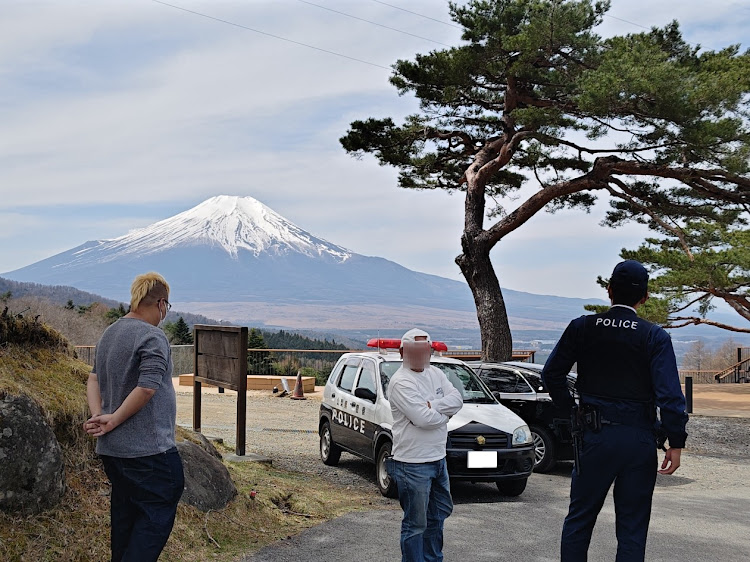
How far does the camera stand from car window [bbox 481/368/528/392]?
11.5 metres

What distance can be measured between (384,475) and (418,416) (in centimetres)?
422

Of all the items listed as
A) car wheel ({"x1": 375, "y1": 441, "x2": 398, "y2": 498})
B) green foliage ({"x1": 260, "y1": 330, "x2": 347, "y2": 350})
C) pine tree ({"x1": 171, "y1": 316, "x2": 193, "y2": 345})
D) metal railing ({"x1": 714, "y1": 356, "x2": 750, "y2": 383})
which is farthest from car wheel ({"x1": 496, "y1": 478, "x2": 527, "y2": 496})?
green foliage ({"x1": 260, "y1": 330, "x2": 347, "y2": 350})

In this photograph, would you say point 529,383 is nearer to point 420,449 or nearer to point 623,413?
point 420,449

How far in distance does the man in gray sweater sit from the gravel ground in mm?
5095

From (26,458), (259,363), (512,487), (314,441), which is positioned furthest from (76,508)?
(259,363)

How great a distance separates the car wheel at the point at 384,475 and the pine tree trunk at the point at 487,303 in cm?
1101

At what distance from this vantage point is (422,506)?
5.13 metres

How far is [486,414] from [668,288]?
13.0m

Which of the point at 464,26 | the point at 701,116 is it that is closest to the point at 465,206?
the point at 464,26

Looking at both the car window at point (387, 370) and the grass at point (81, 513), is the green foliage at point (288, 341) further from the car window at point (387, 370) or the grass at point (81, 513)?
the grass at point (81, 513)

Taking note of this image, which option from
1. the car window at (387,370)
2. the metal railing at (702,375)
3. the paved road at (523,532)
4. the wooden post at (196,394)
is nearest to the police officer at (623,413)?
the paved road at (523,532)

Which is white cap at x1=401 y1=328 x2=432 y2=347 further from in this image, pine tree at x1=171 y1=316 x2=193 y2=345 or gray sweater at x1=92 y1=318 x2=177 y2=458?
pine tree at x1=171 y1=316 x2=193 y2=345

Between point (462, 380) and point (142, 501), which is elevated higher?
point (462, 380)

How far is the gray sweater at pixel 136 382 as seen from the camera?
4223mm
